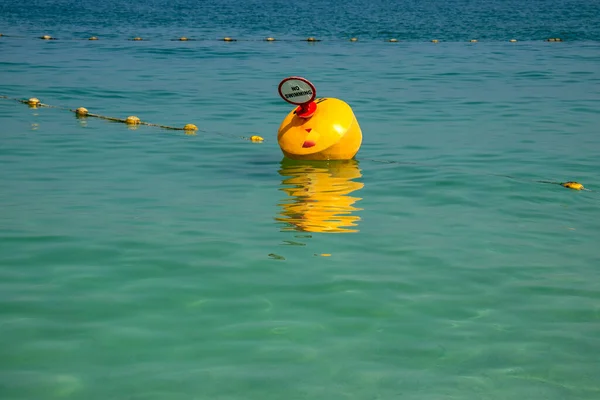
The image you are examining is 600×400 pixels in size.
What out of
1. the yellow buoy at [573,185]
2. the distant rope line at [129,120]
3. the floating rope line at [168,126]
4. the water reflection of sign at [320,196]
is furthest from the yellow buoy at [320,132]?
the yellow buoy at [573,185]

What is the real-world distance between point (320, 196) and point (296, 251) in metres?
2.09

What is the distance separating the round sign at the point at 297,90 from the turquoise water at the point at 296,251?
99 cm

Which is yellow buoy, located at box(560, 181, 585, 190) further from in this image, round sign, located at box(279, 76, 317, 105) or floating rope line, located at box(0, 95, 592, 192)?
round sign, located at box(279, 76, 317, 105)

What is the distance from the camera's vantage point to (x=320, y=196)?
993cm

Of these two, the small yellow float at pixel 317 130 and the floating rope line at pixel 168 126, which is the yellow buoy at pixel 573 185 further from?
the small yellow float at pixel 317 130

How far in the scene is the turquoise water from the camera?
5.69 meters

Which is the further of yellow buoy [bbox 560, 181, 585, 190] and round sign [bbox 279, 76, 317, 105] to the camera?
round sign [bbox 279, 76, 317, 105]

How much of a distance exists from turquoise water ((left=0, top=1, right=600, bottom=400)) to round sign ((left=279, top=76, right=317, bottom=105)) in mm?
986

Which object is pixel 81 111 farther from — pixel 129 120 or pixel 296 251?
pixel 296 251

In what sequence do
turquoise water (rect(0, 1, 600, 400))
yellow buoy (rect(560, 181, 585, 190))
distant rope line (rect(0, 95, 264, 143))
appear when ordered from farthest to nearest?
distant rope line (rect(0, 95, 264, 143))
yellow buoy (rect(560, 181, 585, 190))
turquoise water (rect(0, 1, 600, 400))

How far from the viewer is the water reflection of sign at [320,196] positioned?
8.82 m

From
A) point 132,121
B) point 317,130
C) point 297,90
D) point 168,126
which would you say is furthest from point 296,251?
point 132,121

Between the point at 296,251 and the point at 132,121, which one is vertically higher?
the point at 132,121

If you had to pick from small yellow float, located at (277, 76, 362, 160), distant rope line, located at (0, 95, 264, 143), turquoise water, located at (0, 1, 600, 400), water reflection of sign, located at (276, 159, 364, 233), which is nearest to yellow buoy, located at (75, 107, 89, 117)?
distant rope line, located at (0, 95, 264, 143)
